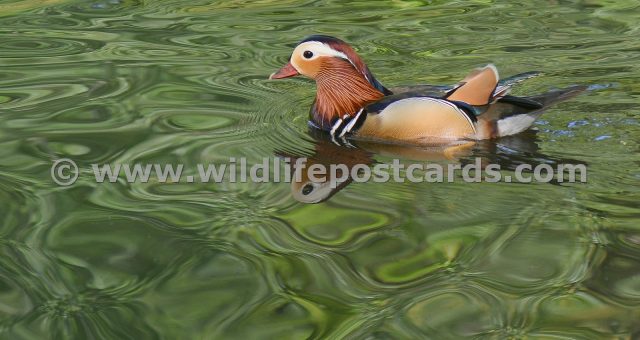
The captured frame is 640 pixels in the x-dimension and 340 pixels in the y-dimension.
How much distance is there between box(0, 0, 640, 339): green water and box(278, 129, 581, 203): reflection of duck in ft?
0.08

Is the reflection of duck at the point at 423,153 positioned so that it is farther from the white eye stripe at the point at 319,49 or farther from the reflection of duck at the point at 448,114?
the white eye stripe at the point at 319,49

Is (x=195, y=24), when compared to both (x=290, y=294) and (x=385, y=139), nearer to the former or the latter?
(x=385, y=139)

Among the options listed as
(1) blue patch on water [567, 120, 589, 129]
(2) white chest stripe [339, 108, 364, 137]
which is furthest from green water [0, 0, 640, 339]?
(2) white chest stripe [339, 108, 364, 137]

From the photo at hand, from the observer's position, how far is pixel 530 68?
5.92 m

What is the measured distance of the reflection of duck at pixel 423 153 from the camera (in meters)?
4.45

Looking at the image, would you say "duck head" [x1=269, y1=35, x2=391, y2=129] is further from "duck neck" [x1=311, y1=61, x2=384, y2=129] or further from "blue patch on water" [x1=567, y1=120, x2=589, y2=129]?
"blue patch on water" [x1=567, y1=120, x2=589, y2=129]

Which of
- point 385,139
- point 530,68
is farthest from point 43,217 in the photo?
point 530,68

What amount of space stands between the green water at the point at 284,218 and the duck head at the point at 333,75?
211mm

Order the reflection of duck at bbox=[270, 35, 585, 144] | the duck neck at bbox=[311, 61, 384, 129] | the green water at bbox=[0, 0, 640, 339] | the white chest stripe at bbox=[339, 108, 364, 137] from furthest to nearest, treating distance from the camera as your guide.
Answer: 1. the duck neck at bbox=[311, 61, 384, 129]
2. the white chest stripe at bbox=[339, 108, 364, 137]
3. the reflection of duck at bbox=[270, 35, 585, 144]
4. the green water at bbox=[0, 0, 640, 339]

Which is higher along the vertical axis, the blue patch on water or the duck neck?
the duck neck

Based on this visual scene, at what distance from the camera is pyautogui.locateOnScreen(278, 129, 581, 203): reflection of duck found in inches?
175

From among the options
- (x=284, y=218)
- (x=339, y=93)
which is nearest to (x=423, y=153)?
(x=339, y=93)

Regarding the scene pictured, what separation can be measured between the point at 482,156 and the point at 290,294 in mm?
1601

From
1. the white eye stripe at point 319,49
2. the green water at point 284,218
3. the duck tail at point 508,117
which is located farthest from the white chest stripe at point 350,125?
the duck tail at point 508,117
